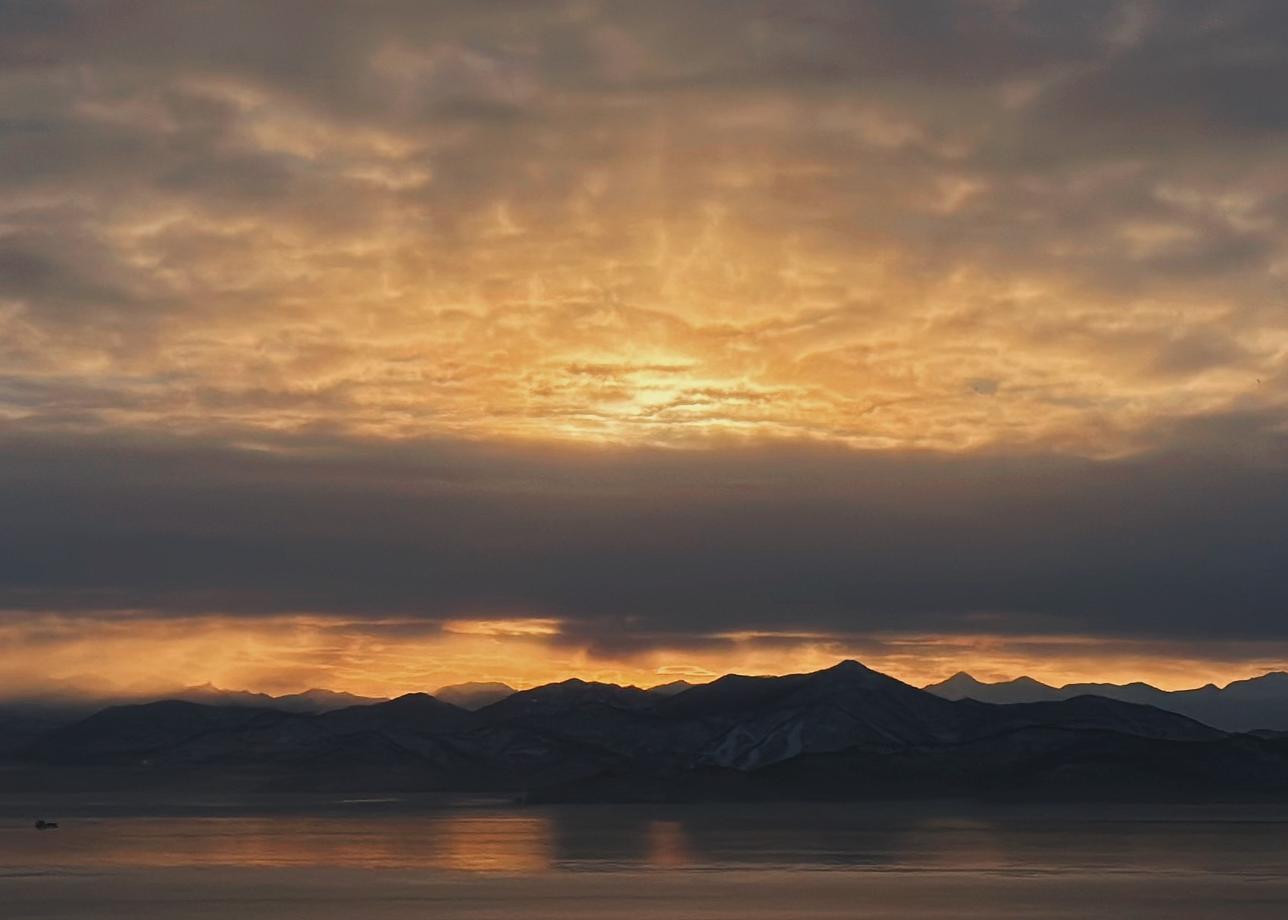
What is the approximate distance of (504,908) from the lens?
11638 centimetres

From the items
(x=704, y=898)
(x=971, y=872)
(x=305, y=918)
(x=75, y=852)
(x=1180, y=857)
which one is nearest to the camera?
(x=305, y=918)

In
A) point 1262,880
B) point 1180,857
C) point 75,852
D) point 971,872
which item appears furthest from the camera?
point 75,852

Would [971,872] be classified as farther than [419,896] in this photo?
Yes

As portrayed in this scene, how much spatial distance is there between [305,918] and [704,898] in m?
28.5

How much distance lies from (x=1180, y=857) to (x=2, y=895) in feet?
359

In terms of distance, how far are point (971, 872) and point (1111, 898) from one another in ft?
96.2

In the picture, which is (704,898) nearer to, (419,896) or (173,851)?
(419,896)

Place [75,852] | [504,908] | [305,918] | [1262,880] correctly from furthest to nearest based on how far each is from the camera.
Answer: [75,852] < [1262,880] < [504,908] < [305,918]

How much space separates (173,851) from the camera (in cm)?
19288

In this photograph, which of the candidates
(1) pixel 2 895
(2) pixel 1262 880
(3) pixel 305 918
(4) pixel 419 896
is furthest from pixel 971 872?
(1) pixel 2 895

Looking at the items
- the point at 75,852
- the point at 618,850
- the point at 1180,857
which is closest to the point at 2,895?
the point at 75,852

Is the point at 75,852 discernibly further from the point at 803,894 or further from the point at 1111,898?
the point at 1111,898

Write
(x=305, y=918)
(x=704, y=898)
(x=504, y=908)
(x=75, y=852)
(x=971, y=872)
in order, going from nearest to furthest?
(x=305, y=918) → (x=504, y=908) → (x=704, y=898) → (x=971, y=872) → (x=75, y=852)

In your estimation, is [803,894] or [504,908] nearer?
[504,908]
